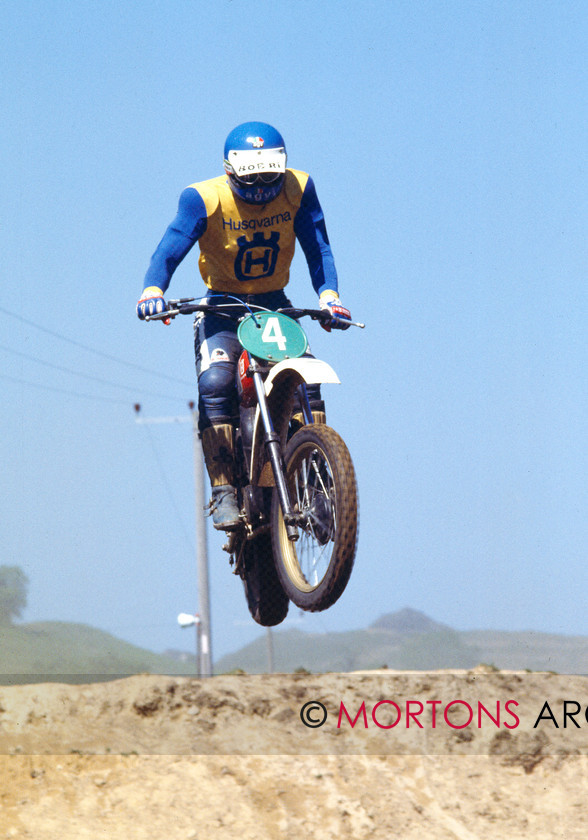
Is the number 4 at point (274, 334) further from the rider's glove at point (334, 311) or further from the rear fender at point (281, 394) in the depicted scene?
the rider's glove at point (334, 311)

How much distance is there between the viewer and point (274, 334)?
25.4ft

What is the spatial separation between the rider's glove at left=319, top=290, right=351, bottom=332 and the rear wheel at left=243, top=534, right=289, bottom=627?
5.68 ft

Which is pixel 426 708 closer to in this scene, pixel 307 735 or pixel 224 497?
pixel 307 735

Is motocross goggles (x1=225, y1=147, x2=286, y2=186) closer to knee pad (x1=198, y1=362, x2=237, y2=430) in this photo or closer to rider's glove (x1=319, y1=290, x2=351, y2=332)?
rider's glove (x1=319, y1=290, x2=351, y2=332)

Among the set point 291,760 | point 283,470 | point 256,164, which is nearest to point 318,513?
point 283,470

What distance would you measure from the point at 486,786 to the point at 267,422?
10.7 meters

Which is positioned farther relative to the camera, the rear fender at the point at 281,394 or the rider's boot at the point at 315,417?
the rider's boot at the point at 315,417

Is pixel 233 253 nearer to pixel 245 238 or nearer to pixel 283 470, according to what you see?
pixel 245 238

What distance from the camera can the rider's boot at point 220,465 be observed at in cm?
807

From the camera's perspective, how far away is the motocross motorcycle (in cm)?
694

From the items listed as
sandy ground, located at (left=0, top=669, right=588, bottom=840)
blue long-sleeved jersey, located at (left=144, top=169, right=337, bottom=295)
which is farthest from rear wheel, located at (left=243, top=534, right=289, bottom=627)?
sandy ground, located at (left=0, top=669, right=588, bottom=840)

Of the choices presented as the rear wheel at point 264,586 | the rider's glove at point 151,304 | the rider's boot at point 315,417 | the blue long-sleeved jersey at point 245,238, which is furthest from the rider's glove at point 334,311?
the rear wheel at point 264,586

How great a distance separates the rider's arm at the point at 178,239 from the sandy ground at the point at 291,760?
6707 millimetres

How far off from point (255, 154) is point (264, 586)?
3.26m
